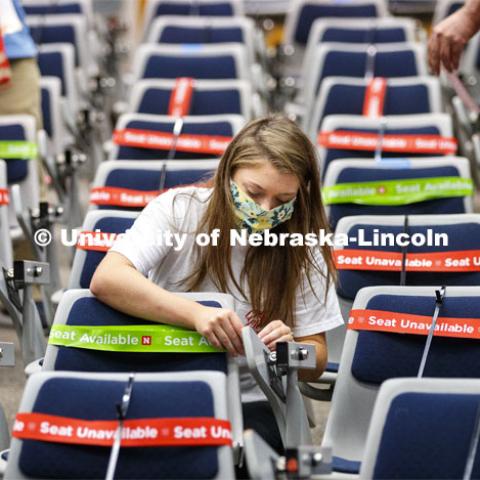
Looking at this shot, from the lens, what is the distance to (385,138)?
469cm

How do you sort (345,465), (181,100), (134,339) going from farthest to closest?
(181,100) < (345,465) < (134,339)

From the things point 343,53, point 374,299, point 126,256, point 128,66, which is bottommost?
point 128,66

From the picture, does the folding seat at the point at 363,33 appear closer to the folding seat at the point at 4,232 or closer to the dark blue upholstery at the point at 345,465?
the folding seat at the point at 4,232

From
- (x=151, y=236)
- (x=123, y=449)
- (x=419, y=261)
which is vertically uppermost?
(x=151, y=236)

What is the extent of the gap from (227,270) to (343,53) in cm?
355

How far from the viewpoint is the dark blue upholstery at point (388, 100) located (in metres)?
5.44

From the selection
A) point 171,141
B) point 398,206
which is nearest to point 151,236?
point 398,206

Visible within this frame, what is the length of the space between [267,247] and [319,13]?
16.6ft

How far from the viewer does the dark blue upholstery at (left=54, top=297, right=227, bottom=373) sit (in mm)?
2795

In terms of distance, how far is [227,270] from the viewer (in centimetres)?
305

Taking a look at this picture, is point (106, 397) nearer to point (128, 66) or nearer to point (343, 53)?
point (343, 53)

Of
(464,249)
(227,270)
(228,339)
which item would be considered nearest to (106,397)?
(228,339)

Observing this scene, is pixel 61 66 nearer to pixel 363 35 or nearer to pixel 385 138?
pixel 363 35

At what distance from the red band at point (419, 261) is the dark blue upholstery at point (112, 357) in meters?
0.91
